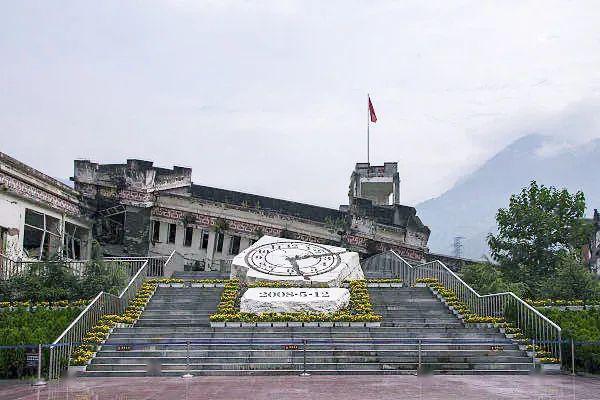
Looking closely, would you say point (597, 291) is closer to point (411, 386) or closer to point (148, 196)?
point (411, 386)

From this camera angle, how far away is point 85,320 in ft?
55.0

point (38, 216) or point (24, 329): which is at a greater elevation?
point (38, 216)

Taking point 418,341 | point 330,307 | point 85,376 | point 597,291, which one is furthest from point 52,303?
point 597,291

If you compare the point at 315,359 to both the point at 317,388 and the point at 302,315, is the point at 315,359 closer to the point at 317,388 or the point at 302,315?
the point at 317,388

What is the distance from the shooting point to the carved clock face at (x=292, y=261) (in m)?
23.2

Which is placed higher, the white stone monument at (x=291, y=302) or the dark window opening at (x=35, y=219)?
the dark window opening at (x=35, y=219)

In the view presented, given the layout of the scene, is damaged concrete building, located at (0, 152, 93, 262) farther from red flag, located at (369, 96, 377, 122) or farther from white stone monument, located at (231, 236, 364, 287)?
red flag, located at (369, 96, 377, 122)

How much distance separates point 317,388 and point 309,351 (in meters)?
3.35

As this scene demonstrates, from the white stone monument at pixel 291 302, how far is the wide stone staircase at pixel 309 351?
4.24 feet

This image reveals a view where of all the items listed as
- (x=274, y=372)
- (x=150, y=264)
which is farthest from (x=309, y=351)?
(x=150, y=264)

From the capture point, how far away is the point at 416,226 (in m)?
32.1

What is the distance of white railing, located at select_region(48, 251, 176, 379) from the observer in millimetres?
14477

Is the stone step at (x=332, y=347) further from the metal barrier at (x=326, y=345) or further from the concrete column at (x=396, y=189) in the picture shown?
the concrete column at (x=396, y=189)

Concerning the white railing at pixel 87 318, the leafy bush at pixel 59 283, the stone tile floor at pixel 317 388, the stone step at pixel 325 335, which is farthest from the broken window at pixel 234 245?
the stone tile floor at pixel 317 388
